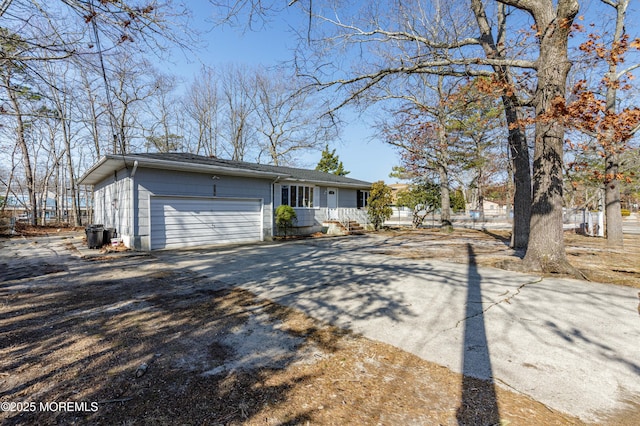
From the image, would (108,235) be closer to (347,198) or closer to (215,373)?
(215,373)

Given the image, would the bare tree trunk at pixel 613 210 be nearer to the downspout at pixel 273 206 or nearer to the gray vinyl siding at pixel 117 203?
the downspout at pixel 273 206

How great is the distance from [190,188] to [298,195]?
19.4 ft

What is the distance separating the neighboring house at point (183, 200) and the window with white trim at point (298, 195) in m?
0.06

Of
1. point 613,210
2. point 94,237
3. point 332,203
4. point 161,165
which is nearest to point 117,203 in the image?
point 94,237

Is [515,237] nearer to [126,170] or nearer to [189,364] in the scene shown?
[189,364]

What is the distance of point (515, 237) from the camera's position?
911cm

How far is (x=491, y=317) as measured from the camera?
3.62m

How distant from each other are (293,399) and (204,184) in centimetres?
966

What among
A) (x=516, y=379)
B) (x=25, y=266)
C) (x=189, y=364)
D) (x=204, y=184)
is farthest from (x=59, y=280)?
(x=516, y=379)

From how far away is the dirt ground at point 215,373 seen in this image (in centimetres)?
188

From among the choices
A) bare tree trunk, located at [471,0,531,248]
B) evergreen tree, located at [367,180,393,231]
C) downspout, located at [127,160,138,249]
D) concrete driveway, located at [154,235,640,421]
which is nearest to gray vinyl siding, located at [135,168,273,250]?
downspout, located at [127,160,138,249]

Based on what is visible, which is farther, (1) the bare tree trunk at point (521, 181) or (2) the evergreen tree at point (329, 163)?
(2) the evergreen tree at point (329, 163)

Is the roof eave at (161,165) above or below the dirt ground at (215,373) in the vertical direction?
above

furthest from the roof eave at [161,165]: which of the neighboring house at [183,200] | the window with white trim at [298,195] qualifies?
the window with white trim at [298,195]
